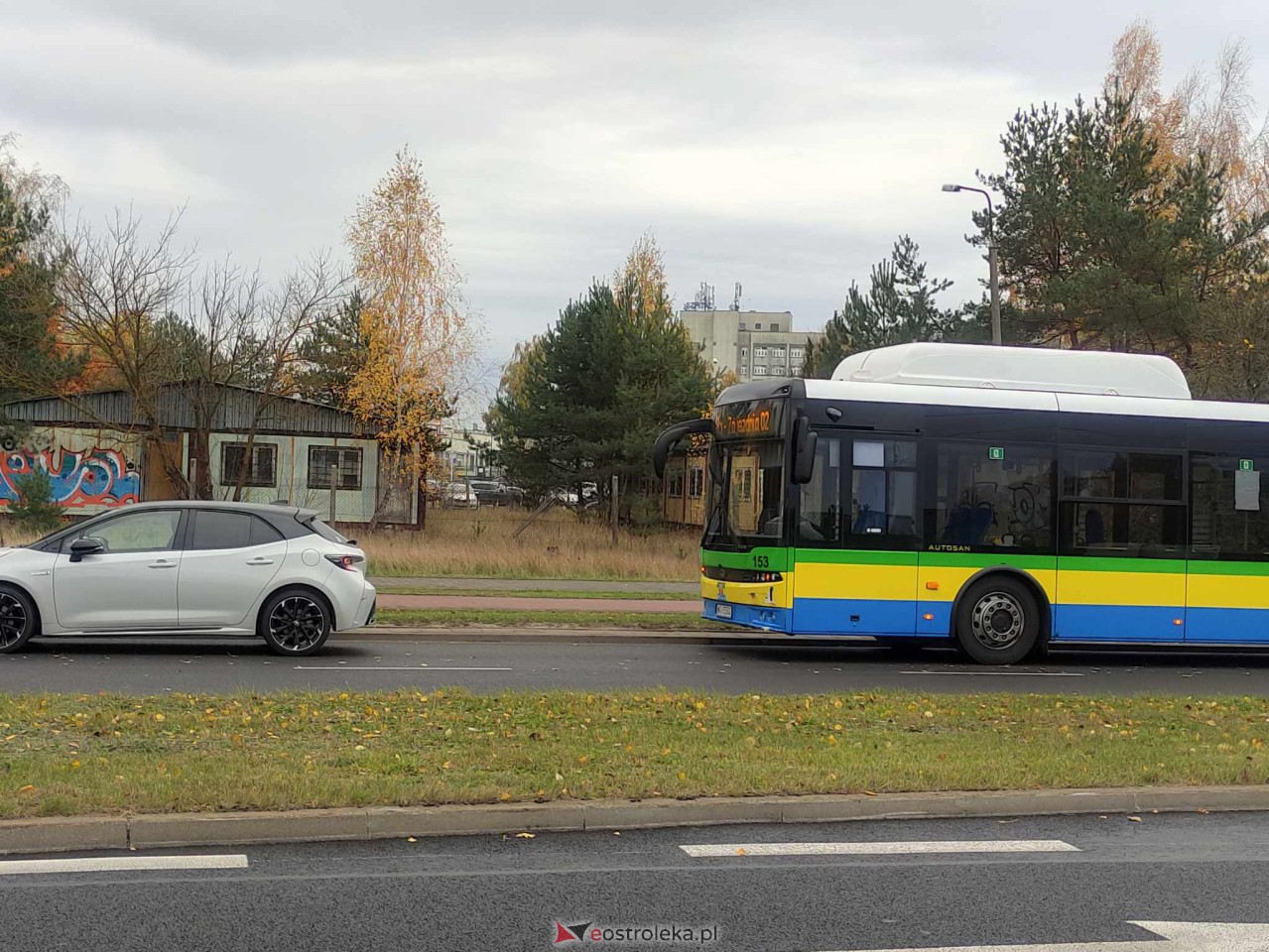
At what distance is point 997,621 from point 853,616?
5.95ft

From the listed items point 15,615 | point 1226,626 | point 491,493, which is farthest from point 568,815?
point 491,493

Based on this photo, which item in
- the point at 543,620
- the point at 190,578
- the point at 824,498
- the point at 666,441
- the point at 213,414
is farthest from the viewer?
the point at 213,414

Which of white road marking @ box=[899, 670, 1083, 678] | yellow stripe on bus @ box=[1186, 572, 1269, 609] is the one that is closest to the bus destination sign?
white road marking @ box=[899, 670, 1083, 678]

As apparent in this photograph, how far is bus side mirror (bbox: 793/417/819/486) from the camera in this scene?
612 inches

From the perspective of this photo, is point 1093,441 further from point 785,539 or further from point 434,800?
point 434,800

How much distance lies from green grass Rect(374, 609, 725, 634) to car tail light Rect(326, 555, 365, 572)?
263 cm

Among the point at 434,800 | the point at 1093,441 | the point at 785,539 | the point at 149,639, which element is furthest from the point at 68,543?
the point at 1093,441

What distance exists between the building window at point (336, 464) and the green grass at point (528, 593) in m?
20.9

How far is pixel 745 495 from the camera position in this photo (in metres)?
16.8

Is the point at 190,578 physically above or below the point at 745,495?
below

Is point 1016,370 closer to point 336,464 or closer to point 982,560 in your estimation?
point 982,560

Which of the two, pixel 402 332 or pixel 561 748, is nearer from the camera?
pixel 561 748

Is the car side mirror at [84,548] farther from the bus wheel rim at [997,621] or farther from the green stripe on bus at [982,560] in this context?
the bus wheel rim at [997,621]

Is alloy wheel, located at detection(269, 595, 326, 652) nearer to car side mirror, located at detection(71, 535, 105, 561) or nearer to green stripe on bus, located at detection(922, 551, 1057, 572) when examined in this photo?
car side mirror, located at detection(71, 535, 105, 561)
